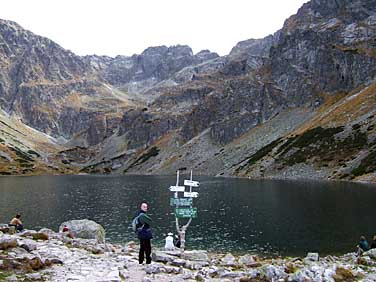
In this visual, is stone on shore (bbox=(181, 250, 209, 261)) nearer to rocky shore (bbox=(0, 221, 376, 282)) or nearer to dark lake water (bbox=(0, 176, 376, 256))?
rocky shore (bbox=(0, 221, 376, 282))

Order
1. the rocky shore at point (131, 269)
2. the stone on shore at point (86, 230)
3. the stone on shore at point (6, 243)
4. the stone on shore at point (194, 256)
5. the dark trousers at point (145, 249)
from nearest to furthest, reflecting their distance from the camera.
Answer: the rocky shore at point (131, 269) < the stone on shore at point (6, 243) < the dark trousers at point (145, 249) < the stone on shore at point (194, 256) < the stone on shore at point (86, 230)

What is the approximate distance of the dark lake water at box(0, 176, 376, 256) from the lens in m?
49.7

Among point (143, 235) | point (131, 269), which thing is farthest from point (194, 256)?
point (131, 269)

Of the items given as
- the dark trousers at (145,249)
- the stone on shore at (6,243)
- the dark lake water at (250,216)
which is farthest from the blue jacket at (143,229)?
the dark lake water at (250,216)

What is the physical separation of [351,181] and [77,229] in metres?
102

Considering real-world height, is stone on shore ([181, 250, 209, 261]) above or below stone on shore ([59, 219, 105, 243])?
above

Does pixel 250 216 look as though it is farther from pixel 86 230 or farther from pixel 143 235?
pixel 143 235

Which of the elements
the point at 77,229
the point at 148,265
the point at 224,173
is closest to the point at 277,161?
the point at 224,173

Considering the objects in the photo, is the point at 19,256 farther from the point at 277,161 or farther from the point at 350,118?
the point at 350,118

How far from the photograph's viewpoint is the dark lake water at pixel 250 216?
49719 millimetres

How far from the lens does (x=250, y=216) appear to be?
68438 mm

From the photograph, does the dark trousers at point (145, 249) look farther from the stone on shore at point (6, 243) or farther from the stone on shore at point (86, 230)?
the stone on shore at point (86, 230)

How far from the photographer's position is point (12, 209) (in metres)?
79.9

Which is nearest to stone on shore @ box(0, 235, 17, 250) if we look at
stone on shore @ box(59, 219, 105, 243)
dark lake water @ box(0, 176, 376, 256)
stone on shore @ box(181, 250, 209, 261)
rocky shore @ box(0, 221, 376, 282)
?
rocky shore @ box(0, 221, 376, 282)
